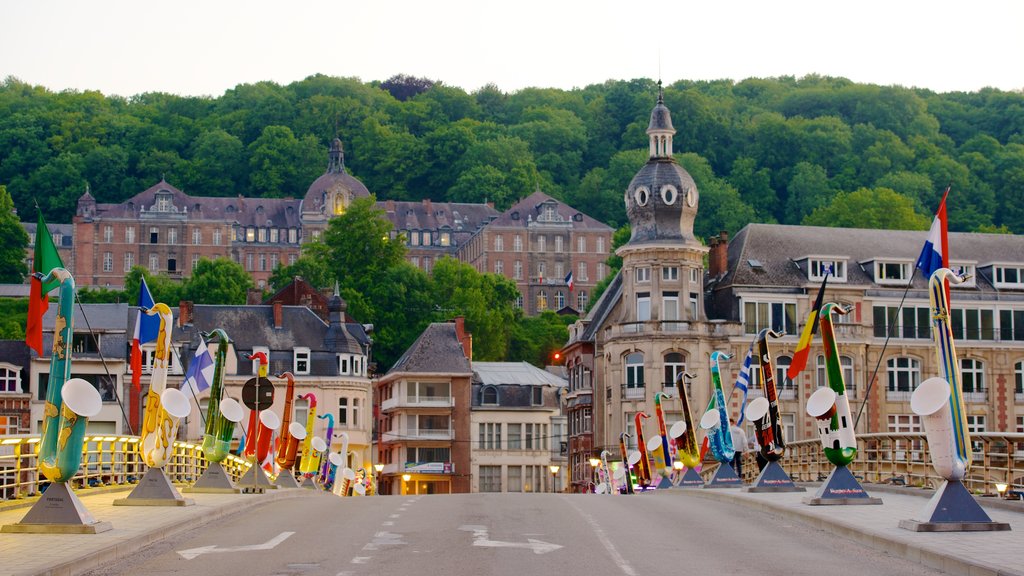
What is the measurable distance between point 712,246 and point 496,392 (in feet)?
66.9

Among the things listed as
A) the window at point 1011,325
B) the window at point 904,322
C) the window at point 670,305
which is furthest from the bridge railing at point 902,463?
the window at point 1011,325

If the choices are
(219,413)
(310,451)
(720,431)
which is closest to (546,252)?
(310,451)

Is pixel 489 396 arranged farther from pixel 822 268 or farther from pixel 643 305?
pixel 822 268

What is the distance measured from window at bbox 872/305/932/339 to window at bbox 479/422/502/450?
86.1 ft

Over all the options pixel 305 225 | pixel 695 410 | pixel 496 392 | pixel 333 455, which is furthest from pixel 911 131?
pixel 333 455

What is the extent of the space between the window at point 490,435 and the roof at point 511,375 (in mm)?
2844

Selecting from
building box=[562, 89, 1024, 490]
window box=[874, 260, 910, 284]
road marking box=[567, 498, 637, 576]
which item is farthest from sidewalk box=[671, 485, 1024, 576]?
window box=[874, 260, 910, 284]

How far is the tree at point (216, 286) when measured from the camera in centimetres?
12781

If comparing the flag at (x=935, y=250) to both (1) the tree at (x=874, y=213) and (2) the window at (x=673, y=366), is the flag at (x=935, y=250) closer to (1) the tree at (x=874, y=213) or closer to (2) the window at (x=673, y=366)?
(2) the window at (x=673, y=366)

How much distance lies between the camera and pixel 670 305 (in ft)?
253

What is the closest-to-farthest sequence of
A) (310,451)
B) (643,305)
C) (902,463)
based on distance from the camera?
(902,463) < (310,451) < (643,305)

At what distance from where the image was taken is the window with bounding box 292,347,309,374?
87438mm

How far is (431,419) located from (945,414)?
7262 centimetres

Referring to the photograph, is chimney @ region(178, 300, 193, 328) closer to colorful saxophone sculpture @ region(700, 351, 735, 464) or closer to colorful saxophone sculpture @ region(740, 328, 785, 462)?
colorful saxophone sculpture @ region(700, 351, 735, 464)
